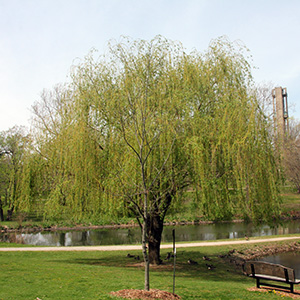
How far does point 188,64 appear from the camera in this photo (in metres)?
11.6

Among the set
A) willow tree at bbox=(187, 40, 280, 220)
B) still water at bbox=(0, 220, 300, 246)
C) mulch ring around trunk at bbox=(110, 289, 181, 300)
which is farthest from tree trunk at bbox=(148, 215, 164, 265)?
still water at bbox=(0, 220, 300, 246)

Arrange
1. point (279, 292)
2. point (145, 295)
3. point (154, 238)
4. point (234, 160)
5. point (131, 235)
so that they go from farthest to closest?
point (131, 235) → point (154, 238) → point (234, 160) → point (279, 292) → point (145, 295)

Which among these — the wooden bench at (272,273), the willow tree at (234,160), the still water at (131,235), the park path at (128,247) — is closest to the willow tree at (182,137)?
the willow tree at (234,160)

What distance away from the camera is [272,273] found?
823 centimetres

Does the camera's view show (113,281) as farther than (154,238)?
No

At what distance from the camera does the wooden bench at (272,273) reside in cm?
786

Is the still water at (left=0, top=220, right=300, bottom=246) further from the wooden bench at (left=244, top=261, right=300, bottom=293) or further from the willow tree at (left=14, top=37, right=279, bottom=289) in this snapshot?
the wooden bench at (left=244, top=261, right=300, bottom=293)

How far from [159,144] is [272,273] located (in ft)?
13.6

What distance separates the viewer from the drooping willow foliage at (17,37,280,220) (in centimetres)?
943

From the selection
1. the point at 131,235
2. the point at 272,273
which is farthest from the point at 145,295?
the point at 131,235

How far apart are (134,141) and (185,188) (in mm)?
2288

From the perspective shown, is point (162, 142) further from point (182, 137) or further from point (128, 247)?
point (128, 247)

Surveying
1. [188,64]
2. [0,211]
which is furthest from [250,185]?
[0,211]

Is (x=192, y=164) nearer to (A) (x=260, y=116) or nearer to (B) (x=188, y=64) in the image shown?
(A) (x=260, y=116)
